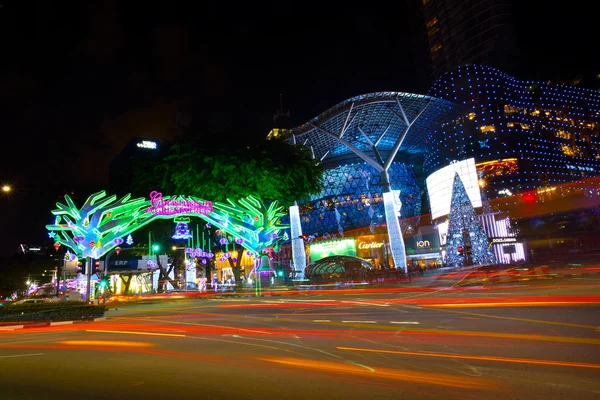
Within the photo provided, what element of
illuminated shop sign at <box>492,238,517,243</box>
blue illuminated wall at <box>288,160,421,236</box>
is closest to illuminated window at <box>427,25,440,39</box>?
blue illuminated wall at <box>288,160,421,236</box>

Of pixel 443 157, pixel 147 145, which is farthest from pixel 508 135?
pixel 147 145

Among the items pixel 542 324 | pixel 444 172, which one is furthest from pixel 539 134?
pixel 542 324

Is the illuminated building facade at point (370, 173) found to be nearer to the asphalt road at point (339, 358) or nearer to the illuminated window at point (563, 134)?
the illuminated window at point (563, 134)

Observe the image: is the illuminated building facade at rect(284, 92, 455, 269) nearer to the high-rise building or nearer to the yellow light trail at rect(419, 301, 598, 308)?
the high-rise building

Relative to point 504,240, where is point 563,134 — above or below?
above

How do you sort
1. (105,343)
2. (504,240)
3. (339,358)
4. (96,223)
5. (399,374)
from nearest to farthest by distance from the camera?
1. (399,374)
2. (339,358)
3. (105,343)
4. (96,223)
5. (504,240)

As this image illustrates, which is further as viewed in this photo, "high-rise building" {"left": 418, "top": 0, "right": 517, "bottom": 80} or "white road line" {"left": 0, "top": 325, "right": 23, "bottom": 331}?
"high-rise building" {"left": 418, "top": 0, "right": 517, "bottom": 80}

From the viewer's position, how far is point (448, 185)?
62469 mm

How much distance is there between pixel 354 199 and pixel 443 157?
18.8 meters

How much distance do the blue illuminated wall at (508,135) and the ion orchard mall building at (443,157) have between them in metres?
0.19

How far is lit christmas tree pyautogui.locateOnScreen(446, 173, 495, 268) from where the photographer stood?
39.2 m

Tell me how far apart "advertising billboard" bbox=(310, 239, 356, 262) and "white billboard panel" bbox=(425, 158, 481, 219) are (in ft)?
48.5

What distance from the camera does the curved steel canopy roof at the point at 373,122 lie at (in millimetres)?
47859

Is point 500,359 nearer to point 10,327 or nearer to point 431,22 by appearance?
point 10,327
